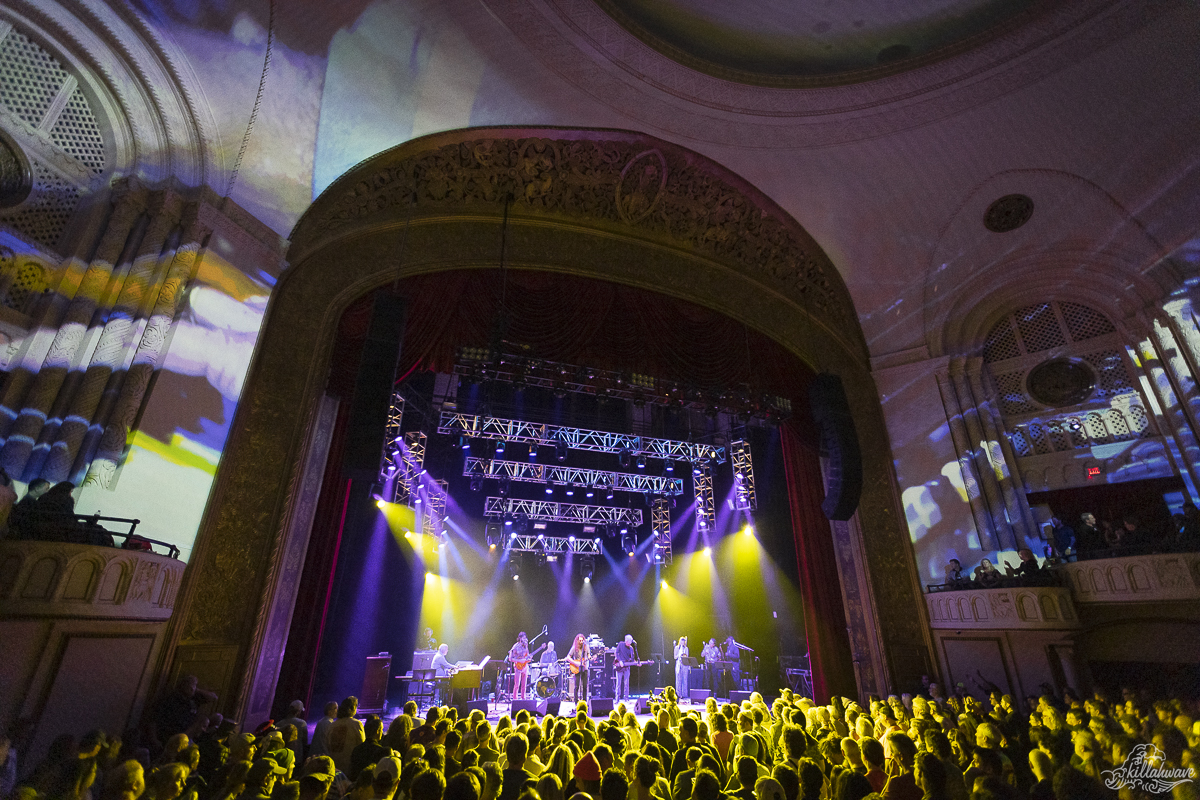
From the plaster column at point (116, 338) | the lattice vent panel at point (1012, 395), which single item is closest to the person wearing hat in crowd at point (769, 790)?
the plaster column at point (116, 338)

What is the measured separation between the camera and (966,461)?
874cm

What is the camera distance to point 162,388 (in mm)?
5477

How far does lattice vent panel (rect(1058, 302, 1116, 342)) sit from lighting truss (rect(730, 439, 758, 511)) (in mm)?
6307

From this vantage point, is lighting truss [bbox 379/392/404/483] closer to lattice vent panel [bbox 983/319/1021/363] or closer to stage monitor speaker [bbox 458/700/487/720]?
stage monitor speaker [bbox 458/700/487/720]

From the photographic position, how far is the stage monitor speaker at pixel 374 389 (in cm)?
543

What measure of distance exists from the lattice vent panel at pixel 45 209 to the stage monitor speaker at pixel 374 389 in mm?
3072

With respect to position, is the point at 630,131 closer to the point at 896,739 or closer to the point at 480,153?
the point at 480,153

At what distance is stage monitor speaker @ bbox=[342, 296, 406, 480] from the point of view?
5.43 meters

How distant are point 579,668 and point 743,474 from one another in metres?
5.92

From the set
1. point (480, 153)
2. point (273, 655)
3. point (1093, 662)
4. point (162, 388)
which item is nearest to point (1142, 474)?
point (1093, 662)

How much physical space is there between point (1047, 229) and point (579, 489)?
1151 centimetres

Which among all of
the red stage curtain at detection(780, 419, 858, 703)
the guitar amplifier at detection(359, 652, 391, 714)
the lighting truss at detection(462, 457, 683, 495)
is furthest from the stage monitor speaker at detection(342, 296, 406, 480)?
the red stage curtain at detection(780, 419, 858, 703)

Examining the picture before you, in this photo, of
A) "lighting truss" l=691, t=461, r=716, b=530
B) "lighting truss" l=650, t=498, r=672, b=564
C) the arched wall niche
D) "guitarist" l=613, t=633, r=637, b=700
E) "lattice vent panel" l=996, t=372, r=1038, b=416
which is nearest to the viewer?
the arched wall niche

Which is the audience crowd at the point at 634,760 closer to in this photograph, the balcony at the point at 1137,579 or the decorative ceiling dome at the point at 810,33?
the balcony at the point at 1137,579
